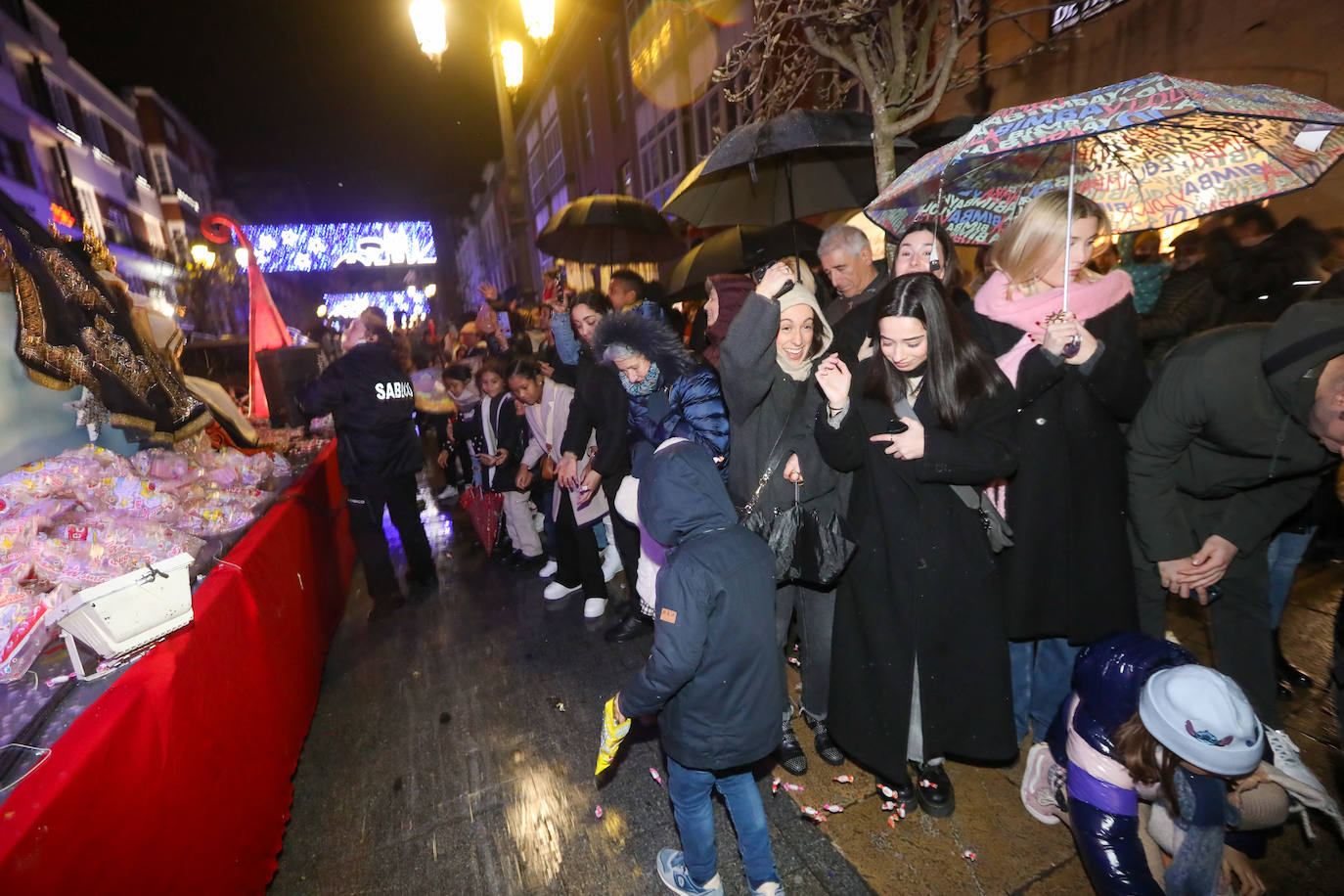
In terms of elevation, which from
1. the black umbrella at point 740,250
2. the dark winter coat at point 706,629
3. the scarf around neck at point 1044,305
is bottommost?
the dark winter coat at point 706,629

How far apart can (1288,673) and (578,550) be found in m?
4.35

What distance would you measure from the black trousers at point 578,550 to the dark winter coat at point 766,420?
2.07 m

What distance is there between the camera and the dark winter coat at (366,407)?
4.47 m

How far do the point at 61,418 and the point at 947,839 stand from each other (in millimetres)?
4939

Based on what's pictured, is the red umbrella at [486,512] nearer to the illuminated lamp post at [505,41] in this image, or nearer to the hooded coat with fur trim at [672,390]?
the hooded coat with fur trim at [672,390]

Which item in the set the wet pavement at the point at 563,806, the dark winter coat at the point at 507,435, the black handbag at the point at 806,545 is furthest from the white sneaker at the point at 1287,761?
the dark winter coat at the point at 507,435

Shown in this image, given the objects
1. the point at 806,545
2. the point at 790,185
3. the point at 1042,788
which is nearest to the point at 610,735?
the point at 806,545

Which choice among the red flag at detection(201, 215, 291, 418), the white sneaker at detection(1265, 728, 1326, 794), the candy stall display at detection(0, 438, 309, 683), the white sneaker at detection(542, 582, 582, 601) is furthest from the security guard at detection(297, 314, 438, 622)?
the white sneaker at detection(1265, 728, 1326, 794)

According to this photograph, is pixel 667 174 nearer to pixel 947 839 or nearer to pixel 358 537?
pixel 358 537

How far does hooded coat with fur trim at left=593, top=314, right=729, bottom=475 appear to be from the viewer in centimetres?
304

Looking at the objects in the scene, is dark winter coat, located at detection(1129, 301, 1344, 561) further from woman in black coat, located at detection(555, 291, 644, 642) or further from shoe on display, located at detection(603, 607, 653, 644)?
shoe on display, located at detection(603, 607, 653, 644)

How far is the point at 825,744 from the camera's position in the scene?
298cm

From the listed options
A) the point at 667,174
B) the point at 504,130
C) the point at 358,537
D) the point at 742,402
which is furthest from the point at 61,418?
the point at 667,174

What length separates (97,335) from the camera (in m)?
3.12
